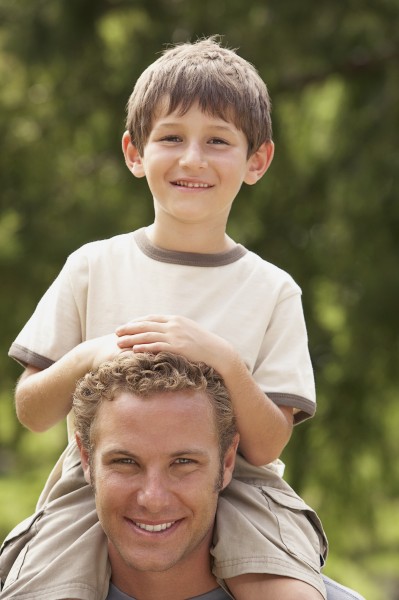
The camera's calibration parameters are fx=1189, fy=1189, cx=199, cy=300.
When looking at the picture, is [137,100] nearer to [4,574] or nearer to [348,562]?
[4,574]

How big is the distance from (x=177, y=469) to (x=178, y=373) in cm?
20

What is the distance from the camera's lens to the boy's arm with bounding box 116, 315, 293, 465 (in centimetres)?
257

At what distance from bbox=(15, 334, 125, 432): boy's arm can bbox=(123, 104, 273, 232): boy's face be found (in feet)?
1.22

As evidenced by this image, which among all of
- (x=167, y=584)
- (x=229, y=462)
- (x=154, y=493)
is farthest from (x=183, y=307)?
(x=167, y=584)

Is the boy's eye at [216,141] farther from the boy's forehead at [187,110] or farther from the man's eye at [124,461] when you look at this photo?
the man's eye at [124,461]

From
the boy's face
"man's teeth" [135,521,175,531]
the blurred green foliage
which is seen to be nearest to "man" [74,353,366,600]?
"man's teeth" [135,521,175,531]

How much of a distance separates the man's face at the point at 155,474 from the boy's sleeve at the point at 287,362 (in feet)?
0.82

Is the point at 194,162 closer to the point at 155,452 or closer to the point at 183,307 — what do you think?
the point at 183,307

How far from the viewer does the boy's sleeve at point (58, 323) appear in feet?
9.20

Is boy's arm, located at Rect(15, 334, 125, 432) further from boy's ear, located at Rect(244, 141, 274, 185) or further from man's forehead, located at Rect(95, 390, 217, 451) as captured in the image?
boy's ear, located at Rect(244, 141, 274, 185)

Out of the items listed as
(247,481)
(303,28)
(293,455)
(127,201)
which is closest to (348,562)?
(293,455)

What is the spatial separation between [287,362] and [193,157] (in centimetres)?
53

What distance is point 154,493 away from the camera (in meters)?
2.48

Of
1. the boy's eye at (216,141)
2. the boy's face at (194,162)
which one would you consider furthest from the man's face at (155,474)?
the boy's eye at (216,141)
